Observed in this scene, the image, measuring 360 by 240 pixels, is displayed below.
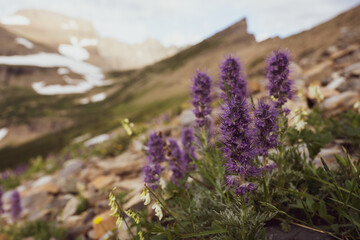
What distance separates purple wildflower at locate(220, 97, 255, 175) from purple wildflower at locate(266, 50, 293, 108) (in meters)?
1.06

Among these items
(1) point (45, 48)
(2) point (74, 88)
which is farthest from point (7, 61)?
(2) point (74, 88)

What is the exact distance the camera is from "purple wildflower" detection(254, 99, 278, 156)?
217 centimetres

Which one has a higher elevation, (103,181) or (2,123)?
(2,123)

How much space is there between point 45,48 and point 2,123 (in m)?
120

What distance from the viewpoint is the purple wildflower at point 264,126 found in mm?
2173

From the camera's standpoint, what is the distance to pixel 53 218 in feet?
26.8

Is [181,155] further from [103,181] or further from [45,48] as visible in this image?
[45,48]

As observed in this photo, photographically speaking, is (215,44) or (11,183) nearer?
(11,183)

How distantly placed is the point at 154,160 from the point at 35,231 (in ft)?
22.3

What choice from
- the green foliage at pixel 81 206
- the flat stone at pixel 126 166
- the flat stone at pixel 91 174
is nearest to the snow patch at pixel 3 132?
the flat stone at pixel 91 174

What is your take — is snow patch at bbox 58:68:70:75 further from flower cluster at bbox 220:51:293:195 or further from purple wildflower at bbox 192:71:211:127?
flower cluster at bbox 220:51:293:195

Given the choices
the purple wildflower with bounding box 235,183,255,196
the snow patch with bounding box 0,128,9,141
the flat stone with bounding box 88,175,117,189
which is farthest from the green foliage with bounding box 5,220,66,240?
the snow patch with bounding box 0,128,9,141

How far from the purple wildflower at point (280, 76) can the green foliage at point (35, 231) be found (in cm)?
716

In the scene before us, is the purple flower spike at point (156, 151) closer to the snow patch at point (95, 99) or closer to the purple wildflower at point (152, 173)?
the purple wildflower at point (152, 173)
